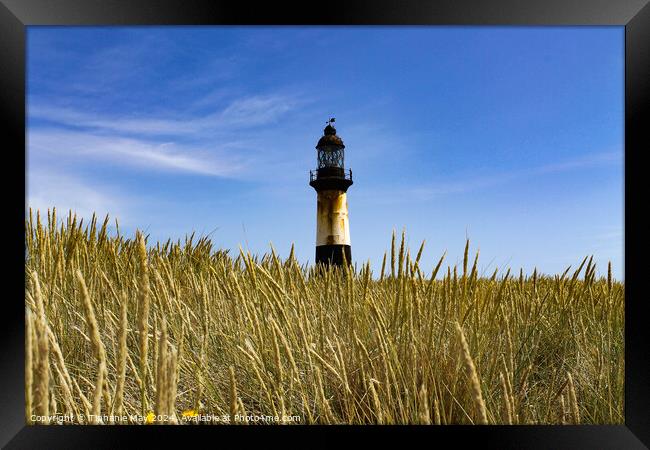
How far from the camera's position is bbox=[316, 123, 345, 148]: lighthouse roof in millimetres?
10258

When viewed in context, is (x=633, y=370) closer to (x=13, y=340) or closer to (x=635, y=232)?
(x=635, y=232)

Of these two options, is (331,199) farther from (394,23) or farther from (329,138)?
(394,23)

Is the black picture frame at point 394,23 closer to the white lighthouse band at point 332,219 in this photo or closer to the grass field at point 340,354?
the grass field at point 340,354

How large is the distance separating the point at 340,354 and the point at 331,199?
869cm

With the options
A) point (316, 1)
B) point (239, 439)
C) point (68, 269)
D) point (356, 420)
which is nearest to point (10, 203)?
point (68, 269)

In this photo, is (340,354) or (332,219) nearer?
(340,354)

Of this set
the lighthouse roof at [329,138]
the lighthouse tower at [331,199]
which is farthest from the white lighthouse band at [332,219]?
the lighthouse roof at [329,138]

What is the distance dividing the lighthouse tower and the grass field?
23.2 feet

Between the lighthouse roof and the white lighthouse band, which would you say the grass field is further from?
the lighthouse roof

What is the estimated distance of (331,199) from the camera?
9.60 m

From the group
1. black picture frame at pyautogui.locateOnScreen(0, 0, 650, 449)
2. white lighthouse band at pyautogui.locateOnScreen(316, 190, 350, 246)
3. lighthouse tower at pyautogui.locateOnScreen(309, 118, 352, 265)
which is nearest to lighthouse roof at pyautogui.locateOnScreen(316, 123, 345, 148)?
lighthouse tower at pyautogui.locateOnScreen(309, 118, 352, 265)

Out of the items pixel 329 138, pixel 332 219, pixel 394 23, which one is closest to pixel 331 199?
pixel 332 219

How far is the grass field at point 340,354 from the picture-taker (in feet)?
3.12

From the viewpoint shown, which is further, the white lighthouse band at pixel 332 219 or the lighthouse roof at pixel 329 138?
the lighthouse roof at pixel 329 138
